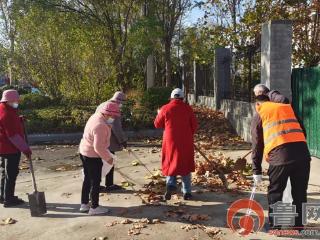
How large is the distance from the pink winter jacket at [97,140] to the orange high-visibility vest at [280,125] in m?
2.25

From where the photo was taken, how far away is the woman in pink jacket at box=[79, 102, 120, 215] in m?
6.31

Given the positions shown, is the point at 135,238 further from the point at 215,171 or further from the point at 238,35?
the point at 238,35

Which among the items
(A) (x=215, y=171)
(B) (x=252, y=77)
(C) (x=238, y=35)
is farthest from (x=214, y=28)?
(A) (x=215, y=171)

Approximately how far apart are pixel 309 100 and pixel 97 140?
18.7 ft

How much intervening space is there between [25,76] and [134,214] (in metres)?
16.0

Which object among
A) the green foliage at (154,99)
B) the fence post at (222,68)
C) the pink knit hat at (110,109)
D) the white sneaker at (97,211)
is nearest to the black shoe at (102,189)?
the white sneaker at (97,211)

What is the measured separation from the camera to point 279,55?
1055cm

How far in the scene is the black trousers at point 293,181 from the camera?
205 inches

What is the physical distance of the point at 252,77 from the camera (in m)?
13.6

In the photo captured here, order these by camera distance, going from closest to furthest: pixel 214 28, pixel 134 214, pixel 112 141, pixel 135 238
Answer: pixel 135 238 → pixel 134 214 → pixel 112 141 → pixel 214 28

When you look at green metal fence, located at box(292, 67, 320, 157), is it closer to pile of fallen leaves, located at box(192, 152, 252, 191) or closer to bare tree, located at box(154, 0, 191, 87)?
pile of fallen leaves, located at box(192, 152, 252, 191)

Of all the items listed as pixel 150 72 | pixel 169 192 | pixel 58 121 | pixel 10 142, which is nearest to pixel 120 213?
pixel 169 192

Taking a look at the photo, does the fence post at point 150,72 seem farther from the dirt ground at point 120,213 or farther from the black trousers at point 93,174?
the black trousers at point 93,174

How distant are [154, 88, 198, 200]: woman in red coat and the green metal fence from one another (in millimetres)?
3910
